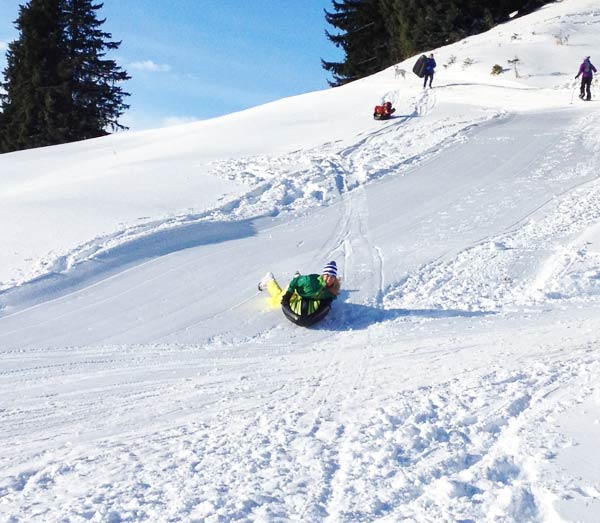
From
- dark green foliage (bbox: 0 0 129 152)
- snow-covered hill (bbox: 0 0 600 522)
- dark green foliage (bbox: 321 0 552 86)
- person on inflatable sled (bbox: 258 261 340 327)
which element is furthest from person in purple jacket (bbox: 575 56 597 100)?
dark green foliage (bbox: 0 0 129 152)

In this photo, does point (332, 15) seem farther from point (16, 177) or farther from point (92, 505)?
point (92, 505)

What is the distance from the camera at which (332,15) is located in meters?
41.4

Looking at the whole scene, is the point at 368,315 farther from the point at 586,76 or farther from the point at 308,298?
the point at 586,76

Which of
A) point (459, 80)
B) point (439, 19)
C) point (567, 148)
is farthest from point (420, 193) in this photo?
point (439, 19)

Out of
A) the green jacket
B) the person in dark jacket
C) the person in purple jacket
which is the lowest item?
the green jacket

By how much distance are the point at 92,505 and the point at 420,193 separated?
10770mm

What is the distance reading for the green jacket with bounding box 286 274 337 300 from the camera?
336 inches

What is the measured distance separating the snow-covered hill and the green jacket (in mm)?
446

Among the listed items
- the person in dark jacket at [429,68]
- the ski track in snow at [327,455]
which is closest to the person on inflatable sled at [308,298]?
the ski track in snow at [327,455]

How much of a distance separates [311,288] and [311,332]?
0.61 m

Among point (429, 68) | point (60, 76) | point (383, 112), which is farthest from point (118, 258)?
point (60, 76)

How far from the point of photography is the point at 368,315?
29.3 ft

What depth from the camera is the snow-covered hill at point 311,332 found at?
15.5 feet

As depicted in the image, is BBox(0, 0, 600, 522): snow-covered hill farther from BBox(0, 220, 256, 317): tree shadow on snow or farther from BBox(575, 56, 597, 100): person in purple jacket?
BBox(575, 56, 597, 100): person in purple jacket
